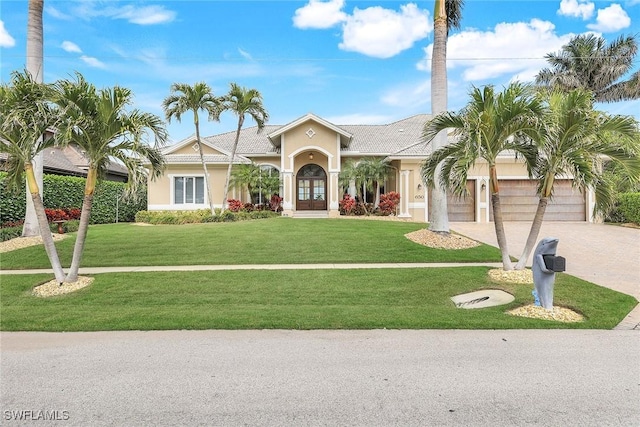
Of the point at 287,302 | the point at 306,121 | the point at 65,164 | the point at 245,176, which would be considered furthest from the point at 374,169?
the point at 65,164

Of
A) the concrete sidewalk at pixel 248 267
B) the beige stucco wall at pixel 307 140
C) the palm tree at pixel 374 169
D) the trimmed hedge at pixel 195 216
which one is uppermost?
the beige stucco wall at pixel 307 140

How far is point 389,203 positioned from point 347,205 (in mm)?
2311

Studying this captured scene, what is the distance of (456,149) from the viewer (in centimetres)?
815

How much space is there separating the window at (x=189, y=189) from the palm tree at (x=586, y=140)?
61.1 ft

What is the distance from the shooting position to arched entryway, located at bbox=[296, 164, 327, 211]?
22797 millimetres


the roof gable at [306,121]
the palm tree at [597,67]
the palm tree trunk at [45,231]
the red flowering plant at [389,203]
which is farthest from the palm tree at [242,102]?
the palm tree at [597,67]

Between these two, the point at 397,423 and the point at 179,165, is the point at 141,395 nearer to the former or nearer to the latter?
the point at 397,423

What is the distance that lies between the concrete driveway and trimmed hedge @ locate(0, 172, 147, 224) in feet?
44.2

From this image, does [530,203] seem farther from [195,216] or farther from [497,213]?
[195,216]

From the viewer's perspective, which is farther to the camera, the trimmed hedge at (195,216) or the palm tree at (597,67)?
the palm tree at (597,67)

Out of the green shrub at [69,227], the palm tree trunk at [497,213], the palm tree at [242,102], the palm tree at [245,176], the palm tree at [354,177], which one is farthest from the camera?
the palm tree at [245,176]

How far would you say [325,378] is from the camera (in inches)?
148

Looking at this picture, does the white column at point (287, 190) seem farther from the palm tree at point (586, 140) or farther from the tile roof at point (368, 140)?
the palm tree at point (586, 140)

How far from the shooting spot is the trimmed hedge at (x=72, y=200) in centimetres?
1422
